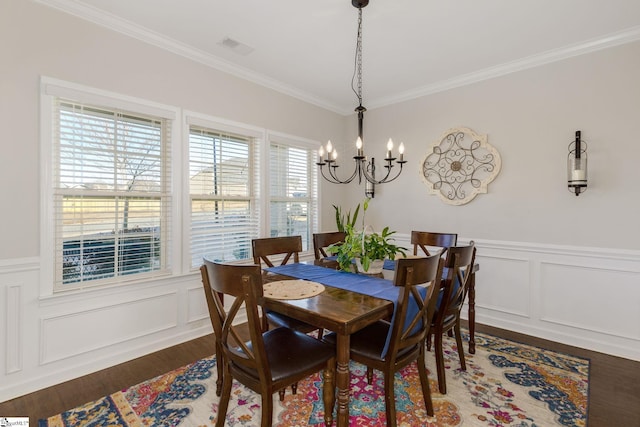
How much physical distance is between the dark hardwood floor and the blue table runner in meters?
1.17

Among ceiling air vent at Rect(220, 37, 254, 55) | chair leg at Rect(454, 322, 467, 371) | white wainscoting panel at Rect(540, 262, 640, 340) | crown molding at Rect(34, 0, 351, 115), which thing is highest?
ceiling air vent at Rect(220, 37, 254, 55)

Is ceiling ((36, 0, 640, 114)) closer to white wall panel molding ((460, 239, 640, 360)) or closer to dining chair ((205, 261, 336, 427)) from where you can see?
white wall panel molding ((460, 239, 640, 360))

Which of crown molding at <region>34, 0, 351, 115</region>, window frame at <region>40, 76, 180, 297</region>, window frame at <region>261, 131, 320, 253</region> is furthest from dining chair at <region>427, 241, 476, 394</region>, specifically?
crown molding at <region>34, 0, 351, 115</region>

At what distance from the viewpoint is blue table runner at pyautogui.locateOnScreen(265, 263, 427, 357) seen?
5.98ft

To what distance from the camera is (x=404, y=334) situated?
175cm

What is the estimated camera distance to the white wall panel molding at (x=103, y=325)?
7.54 feet

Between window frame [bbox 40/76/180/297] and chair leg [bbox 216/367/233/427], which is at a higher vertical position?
window frame [bbox 40/76/180/297]

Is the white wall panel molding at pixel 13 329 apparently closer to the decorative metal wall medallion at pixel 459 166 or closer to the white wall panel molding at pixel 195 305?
the white wall panel molding at pixel 195 305

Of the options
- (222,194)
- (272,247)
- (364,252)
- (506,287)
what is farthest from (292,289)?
(506,287)

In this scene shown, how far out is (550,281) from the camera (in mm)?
3123

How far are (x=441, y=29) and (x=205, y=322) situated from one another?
337 cm

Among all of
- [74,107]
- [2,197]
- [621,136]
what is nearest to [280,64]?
[74,107]

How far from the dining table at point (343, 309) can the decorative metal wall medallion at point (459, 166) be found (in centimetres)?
200

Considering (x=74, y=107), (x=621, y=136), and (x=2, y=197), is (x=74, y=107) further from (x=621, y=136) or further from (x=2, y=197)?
(x=621, y=136)
